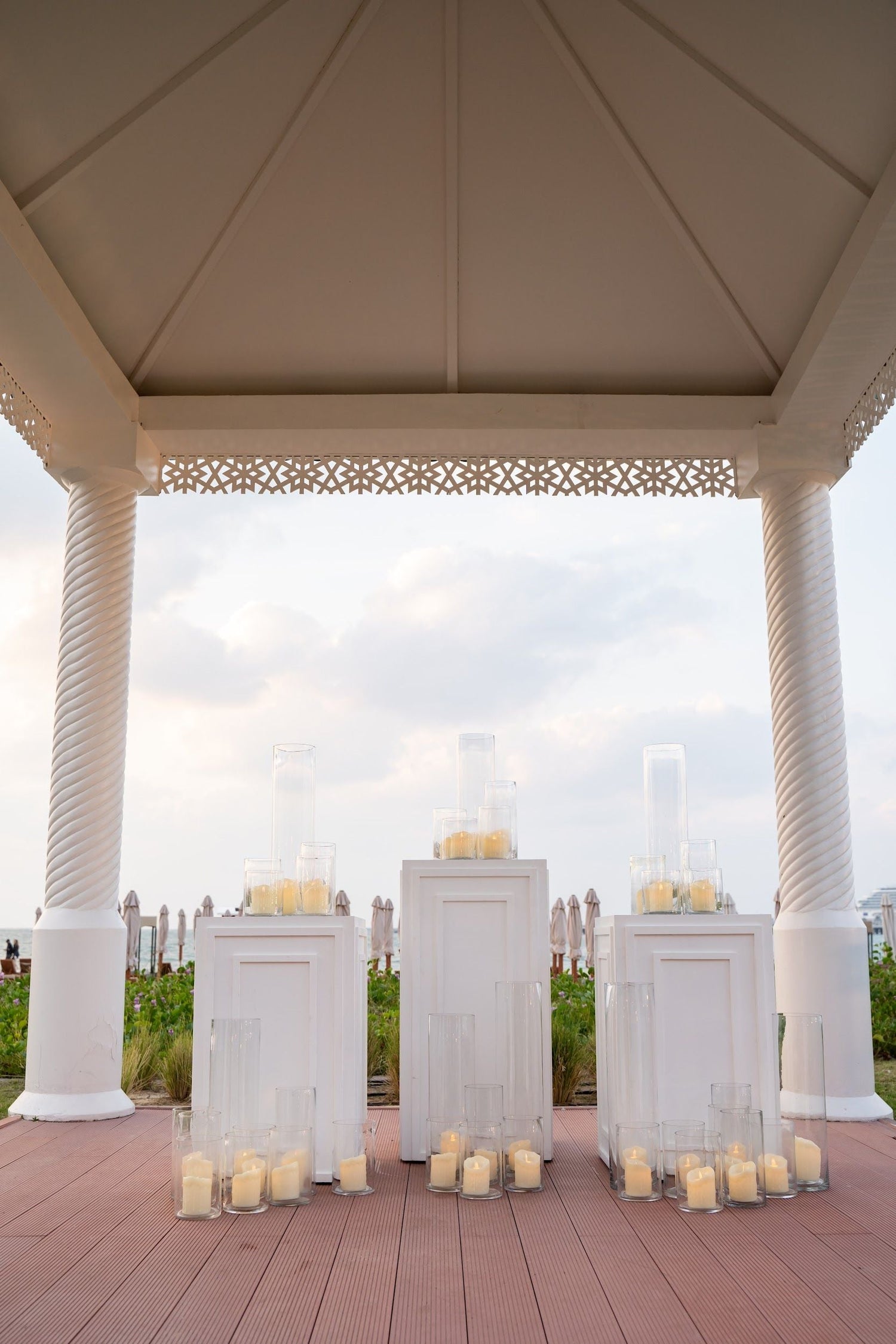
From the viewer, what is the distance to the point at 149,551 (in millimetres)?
22969

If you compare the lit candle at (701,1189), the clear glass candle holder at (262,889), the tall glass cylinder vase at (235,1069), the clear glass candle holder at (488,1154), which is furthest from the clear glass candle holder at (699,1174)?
the clear glass candle holder at (262,889)

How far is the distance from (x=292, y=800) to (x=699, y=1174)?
1.92 m

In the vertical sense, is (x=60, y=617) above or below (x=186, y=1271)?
above

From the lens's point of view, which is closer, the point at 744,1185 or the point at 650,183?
the point at 744,1185

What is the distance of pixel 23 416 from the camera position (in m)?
5.44

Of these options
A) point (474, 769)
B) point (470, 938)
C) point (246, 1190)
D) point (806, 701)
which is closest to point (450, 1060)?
point (470, 938)

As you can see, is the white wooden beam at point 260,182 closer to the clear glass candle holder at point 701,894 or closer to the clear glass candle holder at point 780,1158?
the clear glass candle holder at point 701,894

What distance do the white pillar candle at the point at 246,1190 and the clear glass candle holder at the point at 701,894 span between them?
176cm

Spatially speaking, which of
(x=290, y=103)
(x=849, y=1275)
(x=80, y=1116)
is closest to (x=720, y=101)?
(x=290, y=103)

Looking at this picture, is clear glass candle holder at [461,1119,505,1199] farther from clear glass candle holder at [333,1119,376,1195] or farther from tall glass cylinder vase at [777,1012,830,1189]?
tall glass cylinder vase at [777,1012,830,1189]

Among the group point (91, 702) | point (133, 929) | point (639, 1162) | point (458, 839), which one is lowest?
point (639, 1162)

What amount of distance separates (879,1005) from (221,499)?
17343 millimetres

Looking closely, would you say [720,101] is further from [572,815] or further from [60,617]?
[572,815]

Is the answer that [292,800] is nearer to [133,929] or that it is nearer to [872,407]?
[872,407]
